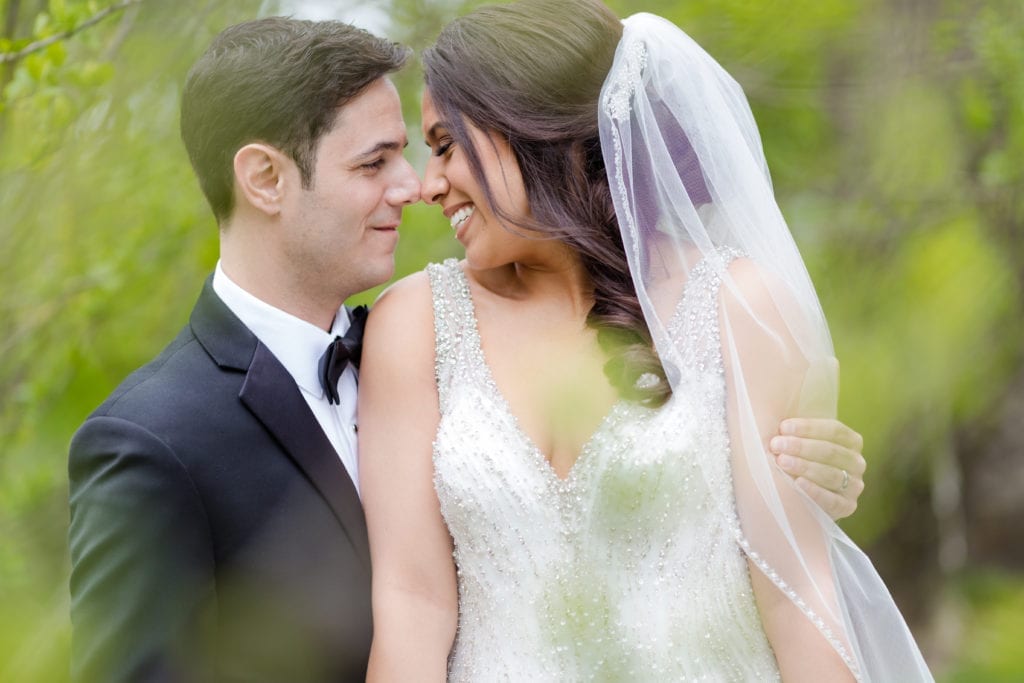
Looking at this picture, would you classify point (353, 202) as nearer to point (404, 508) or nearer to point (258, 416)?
point (258, 416)

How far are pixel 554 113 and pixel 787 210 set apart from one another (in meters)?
3.38

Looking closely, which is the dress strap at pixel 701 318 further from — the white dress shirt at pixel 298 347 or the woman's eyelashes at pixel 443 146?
the white dress shirt at pixel 298 347

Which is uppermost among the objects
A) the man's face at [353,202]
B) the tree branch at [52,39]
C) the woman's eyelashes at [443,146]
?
the tree branch at [52,39]

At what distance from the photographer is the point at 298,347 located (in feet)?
9.25

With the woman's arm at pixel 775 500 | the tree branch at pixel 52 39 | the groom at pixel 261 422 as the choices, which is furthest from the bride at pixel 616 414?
the tree branch at pixel 52 39

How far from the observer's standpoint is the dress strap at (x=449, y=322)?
9.48ft

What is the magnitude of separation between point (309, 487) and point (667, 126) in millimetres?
1149

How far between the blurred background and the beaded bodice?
37.3 inches

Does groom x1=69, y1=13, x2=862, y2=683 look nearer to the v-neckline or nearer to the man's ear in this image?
the man's ear

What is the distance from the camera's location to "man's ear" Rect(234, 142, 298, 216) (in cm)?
287

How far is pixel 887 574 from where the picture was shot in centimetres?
864

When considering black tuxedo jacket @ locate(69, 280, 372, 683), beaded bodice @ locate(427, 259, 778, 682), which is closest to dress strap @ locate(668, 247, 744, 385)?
beaded bodice @ locate(427, 259, 778, 682)

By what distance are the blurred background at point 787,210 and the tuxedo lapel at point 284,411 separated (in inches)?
18.7

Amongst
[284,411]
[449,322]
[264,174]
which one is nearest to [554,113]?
[449,322]
